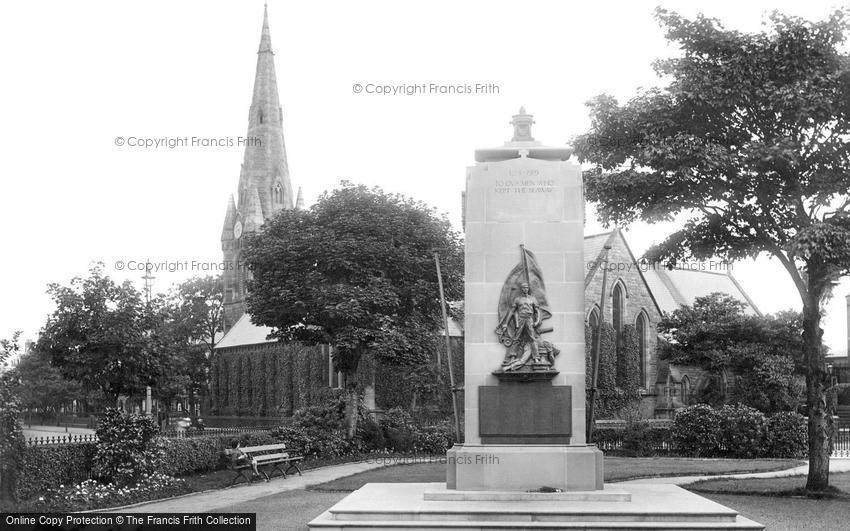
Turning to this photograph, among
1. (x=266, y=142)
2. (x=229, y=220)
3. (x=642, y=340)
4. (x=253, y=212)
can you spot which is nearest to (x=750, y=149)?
(x=642, y=340)

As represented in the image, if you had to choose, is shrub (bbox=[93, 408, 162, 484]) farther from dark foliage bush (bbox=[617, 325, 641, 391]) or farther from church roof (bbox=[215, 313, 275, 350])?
church roof (bbox=[215, 313, 275, 350])

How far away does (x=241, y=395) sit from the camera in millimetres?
71625

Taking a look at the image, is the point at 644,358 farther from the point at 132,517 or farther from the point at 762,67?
the point at 132,517

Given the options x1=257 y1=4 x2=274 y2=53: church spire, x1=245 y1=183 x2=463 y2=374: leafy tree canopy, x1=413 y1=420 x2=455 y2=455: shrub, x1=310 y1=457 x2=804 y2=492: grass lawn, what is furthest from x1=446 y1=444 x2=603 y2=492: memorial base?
x1=257 y1=4 x2=274 y2=53: church spire

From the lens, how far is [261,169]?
90.4m

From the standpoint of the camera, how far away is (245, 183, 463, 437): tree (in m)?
34.9

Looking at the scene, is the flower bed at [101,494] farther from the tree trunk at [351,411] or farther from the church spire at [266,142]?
the church spire at [266,142]

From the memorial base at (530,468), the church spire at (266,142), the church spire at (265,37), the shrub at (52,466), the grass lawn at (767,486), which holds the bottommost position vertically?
the grass lawn at (767,486)

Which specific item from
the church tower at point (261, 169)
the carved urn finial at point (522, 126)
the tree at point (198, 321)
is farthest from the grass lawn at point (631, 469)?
the church tower at point (261, 169)

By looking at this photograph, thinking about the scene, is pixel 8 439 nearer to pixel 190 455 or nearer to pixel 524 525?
pixel 190 455

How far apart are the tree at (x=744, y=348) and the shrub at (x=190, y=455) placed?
31.8 m

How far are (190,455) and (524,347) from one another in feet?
43.8

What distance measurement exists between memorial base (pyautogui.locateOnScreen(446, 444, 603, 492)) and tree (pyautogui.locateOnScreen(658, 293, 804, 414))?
37.2 meters

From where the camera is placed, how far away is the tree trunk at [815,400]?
2119cm
